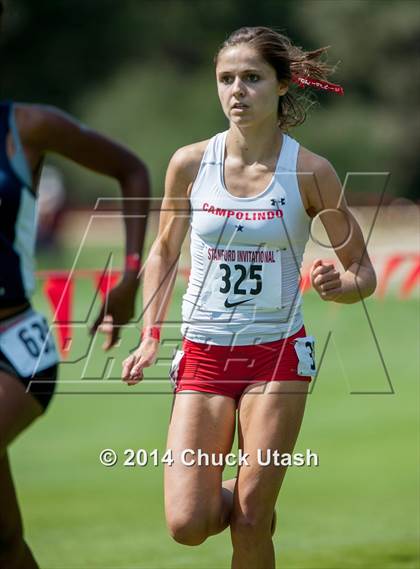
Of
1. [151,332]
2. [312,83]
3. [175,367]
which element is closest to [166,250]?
[151,332]

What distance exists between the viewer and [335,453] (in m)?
10.6

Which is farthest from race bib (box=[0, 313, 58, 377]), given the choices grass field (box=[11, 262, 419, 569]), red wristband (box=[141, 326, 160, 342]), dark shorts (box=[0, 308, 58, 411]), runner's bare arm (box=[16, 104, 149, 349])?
grass field (box=[11, 262, 419, 569])

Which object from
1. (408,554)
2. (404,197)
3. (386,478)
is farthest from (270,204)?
(404,197)

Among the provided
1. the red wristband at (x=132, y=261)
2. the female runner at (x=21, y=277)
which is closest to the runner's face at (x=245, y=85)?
the female runner at (x=21, y=277)

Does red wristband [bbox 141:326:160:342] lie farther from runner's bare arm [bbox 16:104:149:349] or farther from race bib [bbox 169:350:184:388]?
runner's bare arm [bbox 16:104:149:349]

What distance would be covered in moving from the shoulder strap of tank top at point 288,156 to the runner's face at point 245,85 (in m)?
0.15

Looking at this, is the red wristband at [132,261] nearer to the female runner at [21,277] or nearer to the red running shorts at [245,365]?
the female runner at [21,277]

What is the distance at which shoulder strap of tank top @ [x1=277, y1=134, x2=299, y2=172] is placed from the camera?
5395 millimetres

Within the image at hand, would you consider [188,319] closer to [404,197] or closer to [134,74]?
[404,197]

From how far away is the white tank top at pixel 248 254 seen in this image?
5328 millimetres

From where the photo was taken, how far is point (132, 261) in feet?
16.4

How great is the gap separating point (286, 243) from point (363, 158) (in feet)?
109

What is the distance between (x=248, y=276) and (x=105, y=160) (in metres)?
0.82

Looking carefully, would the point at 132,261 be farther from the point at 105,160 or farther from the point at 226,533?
the point at 226,533
